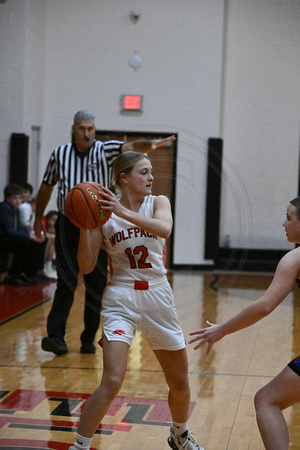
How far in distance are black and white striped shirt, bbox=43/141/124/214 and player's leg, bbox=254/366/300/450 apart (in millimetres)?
2722

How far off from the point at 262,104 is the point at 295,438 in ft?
28.6

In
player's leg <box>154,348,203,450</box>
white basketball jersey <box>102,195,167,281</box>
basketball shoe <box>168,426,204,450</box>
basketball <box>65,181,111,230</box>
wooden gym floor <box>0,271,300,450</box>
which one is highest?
basketball <box>65,181,111,230</box>

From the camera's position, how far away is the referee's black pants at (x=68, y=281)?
16.0 ft

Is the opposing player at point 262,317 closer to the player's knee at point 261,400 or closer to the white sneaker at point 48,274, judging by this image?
the player's knee at point 261,400

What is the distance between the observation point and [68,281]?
4914mm

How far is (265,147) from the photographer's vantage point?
11.4m

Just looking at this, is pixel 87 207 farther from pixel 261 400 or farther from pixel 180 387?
pixel 261 400

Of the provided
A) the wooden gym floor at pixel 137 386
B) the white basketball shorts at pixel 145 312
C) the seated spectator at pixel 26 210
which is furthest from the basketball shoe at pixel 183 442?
the seated spectator at pixel 26 210

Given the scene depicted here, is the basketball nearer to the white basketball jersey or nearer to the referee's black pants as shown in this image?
the white basketball jersey

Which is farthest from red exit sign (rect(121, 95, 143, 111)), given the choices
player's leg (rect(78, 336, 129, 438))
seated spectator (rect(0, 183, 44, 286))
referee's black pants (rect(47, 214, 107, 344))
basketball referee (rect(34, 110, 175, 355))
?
player's leg (rect(78, 336, 129, 438))

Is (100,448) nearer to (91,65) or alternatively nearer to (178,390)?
(178,390)

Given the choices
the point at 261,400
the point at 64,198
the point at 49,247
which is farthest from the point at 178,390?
the point at 49,247

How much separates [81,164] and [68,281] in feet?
2.95

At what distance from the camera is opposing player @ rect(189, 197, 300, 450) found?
2379mm
